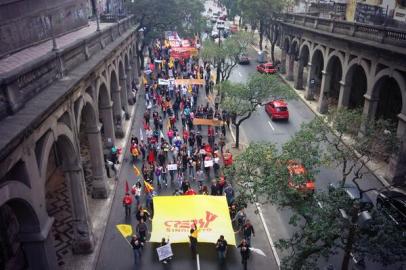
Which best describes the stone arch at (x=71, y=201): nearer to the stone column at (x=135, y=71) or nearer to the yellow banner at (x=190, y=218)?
the yellow banner at (x=190, y=218)

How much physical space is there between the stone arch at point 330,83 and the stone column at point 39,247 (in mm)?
26218

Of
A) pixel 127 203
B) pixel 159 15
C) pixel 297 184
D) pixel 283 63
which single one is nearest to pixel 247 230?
pixel 297 184

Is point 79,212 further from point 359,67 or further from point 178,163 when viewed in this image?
point 359,67

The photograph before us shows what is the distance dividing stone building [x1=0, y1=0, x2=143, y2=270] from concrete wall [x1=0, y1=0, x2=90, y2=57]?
47 mm

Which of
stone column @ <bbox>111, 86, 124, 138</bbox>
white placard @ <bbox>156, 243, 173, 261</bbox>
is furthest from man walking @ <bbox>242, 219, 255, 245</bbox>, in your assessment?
stone column @ <bbox>111, 86, 124, 138</bbox>

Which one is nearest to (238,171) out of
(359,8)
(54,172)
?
(54,172)

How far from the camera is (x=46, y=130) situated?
12195mm

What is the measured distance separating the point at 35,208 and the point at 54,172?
527 inches

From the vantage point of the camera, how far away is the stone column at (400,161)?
853 inches

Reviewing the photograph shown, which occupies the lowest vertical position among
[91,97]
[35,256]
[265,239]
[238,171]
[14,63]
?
[265,239]

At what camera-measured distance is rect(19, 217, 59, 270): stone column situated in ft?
37.4

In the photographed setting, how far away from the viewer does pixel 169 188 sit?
22.4 m

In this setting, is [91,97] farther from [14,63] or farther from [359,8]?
[359,8]

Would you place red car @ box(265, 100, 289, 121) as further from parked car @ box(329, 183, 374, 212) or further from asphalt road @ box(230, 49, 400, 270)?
parked car @ box(329, 183, 374, 212)
